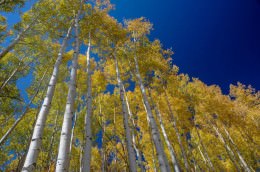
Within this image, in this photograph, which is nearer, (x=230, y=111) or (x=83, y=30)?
(x=83, y=30)

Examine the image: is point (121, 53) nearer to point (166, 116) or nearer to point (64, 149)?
point (166, 116)

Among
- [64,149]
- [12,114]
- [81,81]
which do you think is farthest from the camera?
[81,81]

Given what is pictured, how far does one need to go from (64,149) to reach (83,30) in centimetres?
714

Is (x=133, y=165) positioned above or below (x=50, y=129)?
below

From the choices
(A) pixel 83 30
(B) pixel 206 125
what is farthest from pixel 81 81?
(B) pixel 206 125

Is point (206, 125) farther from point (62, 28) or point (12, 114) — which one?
point (12, 114)

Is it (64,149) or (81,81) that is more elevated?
(81,81)

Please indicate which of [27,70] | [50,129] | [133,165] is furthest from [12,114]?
[133,165]

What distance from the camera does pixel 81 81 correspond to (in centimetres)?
1157

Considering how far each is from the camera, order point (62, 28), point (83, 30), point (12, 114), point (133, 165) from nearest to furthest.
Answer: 1. point (133, 165)
2. point (62, 28)
3. point (83, 30)
4. point (12, 114)

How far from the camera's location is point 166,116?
11.7 metres

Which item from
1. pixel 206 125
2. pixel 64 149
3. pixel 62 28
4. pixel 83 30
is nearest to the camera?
pixel 64 149

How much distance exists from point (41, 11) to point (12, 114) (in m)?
6.18

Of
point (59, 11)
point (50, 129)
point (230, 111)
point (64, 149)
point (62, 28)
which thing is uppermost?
point (59, 11)
